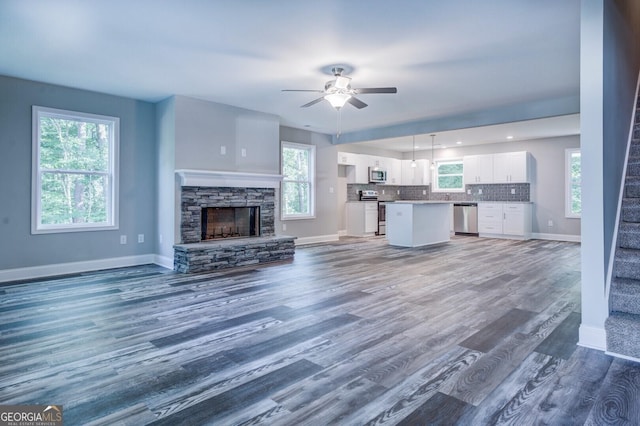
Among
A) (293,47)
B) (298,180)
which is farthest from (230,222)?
(293,47)

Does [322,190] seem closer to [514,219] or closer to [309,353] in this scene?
[514,219]

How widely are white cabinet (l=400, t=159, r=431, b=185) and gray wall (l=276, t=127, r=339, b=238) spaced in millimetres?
3125

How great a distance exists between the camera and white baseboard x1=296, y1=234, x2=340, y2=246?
7930 mm

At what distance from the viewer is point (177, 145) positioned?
17.7 feet

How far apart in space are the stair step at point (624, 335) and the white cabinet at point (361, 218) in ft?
23.2

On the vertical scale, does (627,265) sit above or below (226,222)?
below

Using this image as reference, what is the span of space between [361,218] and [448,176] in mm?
3064

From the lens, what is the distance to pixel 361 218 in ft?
31.1

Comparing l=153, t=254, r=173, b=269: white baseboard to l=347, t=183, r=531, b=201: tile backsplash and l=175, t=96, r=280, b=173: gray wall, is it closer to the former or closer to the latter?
l=175, t=96, r=280, b=173: gray wall

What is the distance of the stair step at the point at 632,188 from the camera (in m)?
3.25

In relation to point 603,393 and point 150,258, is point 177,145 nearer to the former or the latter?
point 150,258

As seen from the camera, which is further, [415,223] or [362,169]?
[362,169]

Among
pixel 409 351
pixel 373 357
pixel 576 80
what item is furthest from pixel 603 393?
pixel 576 80

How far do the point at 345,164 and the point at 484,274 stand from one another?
17.0ft
